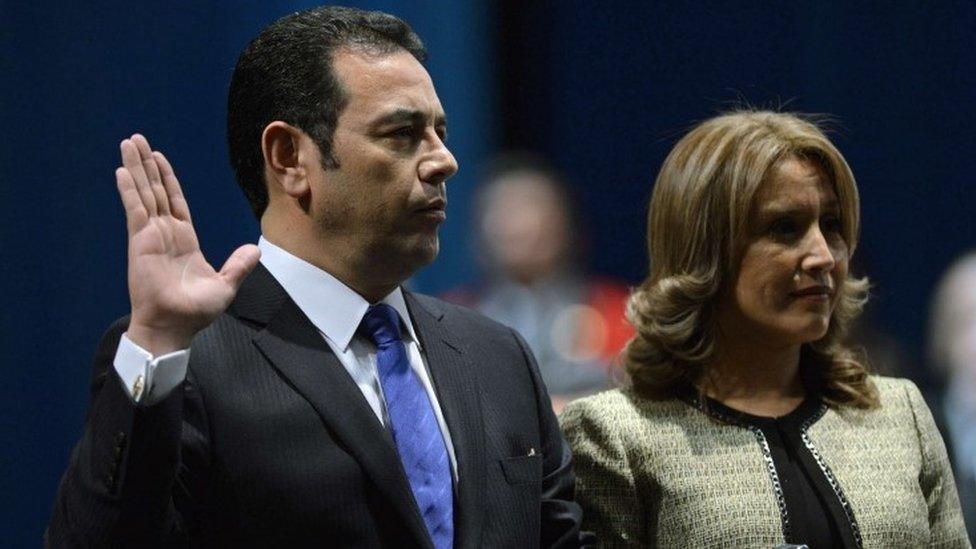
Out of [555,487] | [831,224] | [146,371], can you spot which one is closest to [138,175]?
[146,371]

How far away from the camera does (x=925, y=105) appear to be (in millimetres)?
5707

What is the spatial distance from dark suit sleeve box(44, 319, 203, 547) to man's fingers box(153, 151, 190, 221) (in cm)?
22

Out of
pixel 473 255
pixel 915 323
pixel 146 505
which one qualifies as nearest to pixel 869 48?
pixel 915 323

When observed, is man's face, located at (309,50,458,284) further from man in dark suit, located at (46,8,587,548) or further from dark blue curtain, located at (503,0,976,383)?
dark blue curtain, located at (503,0,976,383)

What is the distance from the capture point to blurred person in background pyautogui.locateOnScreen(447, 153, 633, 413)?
423 cm

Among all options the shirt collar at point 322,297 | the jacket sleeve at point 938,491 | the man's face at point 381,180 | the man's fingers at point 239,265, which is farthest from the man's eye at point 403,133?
the jacket sleeve at point 938,491

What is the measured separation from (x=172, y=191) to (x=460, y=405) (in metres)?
0.54

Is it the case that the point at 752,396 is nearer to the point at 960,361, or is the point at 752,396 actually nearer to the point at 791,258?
the point at 791,258

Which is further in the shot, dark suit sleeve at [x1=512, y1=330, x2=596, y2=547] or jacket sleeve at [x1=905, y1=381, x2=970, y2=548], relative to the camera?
jacket sleeve at [x1=905, y1=381, x2=970, y2=548]

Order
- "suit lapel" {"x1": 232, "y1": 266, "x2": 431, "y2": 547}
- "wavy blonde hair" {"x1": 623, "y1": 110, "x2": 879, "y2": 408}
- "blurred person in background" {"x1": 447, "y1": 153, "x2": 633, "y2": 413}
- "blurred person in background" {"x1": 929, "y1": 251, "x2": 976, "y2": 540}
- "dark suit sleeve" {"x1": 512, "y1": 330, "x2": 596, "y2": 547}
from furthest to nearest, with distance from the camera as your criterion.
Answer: "blurred person in background" {"x1": 447, "y1": 153, "x2": 633, "y2": 413} → "blurred person in background" {"x1": 929, "y1": 251, "x2": 976, "y2": 540} → "wavy blonde hair" {"x1": 623, "y1": 110, "x2": 879, "y2": 408} → "dark suit sleeve" {"x1": 512, "y1": 330, "x2": 596, "y2": 547} → "suit lapel" {"x1": 232, "y1": 266, "x2": 431, "y2": 547}

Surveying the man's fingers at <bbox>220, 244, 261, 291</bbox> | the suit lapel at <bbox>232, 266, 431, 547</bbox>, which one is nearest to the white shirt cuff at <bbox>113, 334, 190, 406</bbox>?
the man's fingers at <bbox>220, 244, 261, 291</bbox>

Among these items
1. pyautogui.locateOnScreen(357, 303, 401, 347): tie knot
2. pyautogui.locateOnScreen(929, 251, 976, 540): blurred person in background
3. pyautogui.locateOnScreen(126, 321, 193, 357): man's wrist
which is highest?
pyautogui.locateOnScreen(126, 321, 193, 357): man's wrist

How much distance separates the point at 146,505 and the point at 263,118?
68 centimetres

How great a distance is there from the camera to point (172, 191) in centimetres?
194
